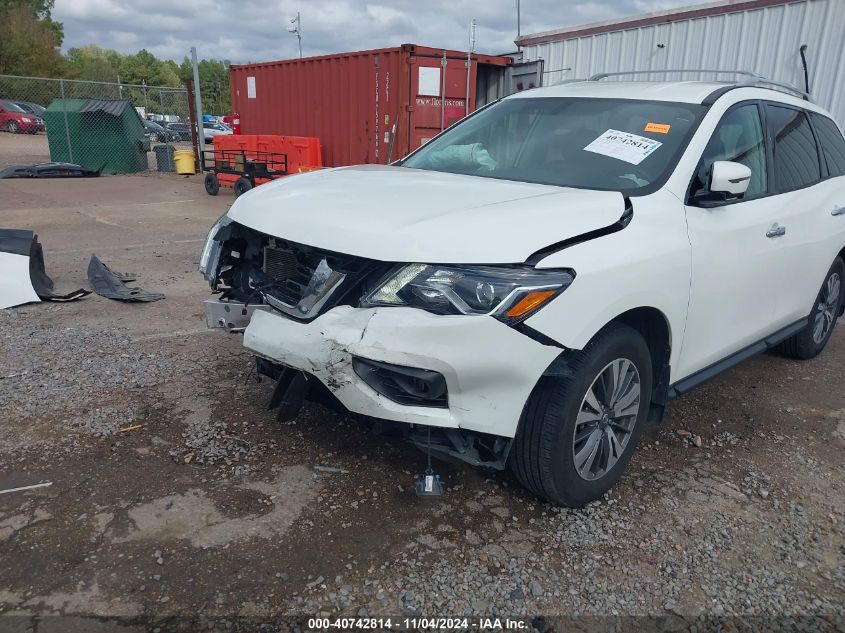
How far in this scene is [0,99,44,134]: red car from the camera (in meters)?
29.8

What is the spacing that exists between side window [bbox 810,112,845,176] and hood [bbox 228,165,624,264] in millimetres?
2637

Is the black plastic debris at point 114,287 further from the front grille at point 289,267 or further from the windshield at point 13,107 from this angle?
the windshield at point 13,107

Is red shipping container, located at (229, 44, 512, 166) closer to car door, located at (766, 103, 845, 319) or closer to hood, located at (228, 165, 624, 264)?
car door, located at (766, 103, 845, 319)

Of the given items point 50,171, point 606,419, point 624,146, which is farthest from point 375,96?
point 606,419

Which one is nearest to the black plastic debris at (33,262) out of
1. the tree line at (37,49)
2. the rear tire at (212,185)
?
the rear tire at (212,185)

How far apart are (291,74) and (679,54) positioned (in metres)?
8.39

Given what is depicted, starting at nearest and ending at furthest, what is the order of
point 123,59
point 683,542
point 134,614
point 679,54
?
point 134,614
point 683,542
point 679,54
point 123,59

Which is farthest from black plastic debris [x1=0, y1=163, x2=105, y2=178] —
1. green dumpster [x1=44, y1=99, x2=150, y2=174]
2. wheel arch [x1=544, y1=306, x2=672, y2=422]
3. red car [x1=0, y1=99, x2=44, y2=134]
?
wheel arch [x1=544, y1=306, x2=672, y2=422]

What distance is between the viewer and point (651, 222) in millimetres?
2928

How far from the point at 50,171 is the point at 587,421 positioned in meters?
17.1

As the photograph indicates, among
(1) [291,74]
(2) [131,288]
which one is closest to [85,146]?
(1) [291,74]

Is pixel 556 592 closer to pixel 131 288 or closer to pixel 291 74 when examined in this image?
pixel 131 288

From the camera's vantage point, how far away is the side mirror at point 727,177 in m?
3.09

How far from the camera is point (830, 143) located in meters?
4.83
